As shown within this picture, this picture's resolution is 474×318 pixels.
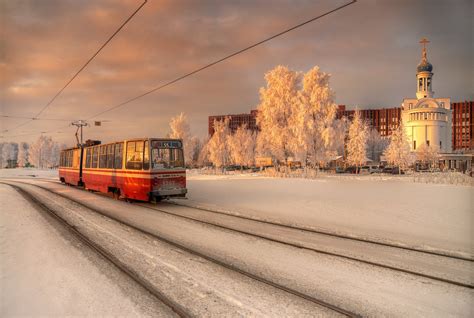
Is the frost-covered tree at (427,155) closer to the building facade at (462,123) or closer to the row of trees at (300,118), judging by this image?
the row of trees at (300,118)

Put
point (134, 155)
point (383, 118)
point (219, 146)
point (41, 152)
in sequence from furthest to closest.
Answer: point (383, 118) → point (41, 152) → point (219, 146) → point (134, 155)

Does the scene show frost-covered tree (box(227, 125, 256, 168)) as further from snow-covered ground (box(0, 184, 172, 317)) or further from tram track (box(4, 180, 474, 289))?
snow-covered ground (box(0, 184, 172, 317))

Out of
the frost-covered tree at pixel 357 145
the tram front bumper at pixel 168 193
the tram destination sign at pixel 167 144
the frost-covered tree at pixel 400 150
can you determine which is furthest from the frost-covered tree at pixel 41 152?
the tram front bumper at pixel 168 193

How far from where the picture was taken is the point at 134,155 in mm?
17328

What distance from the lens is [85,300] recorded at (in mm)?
5445

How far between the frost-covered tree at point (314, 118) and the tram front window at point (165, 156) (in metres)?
29.0

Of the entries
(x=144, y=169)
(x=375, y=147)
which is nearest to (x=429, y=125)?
(x=375, y=147)

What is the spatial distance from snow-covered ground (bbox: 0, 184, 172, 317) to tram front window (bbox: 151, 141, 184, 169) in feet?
23.6

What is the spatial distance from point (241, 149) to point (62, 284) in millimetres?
72450

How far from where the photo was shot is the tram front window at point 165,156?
1659 centimetres

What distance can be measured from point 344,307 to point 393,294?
3.77 feet

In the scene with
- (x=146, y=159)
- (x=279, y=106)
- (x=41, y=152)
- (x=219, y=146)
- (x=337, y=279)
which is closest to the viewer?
(x=337, y=279)

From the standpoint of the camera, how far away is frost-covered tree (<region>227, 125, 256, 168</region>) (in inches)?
3002

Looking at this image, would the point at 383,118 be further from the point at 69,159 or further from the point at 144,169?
the point at 144,169
